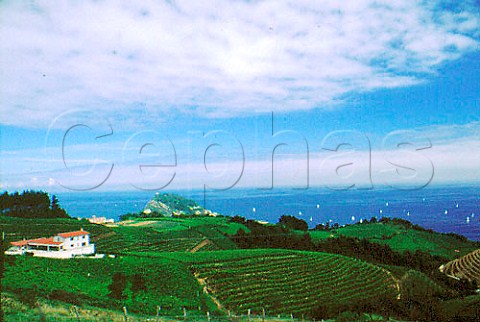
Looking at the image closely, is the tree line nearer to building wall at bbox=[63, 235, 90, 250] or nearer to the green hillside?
building wall at bbox=[63, 235, 90, 250]

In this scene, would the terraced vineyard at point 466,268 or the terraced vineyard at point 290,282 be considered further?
the terraced vineyard at point 466,268

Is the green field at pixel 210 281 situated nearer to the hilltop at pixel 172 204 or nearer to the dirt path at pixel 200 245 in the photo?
the dirt path at pixel 200 245

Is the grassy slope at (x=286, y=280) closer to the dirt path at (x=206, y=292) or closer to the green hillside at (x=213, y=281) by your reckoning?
the green hillside at (x=213, y=281)

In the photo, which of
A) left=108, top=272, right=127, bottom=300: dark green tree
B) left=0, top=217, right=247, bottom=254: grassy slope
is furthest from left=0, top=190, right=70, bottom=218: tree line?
left=108, top=272, right=127, bottom=300: dark green tree

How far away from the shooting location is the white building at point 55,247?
29344mm

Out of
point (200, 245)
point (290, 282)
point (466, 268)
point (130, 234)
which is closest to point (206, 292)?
point (290, 282)

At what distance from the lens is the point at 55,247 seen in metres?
30.1


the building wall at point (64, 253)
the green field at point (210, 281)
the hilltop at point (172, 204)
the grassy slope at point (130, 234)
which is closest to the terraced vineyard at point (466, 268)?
the green field at point (210, 281)

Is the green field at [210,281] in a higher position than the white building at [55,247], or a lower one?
lower

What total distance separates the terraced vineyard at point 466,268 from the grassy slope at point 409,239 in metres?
21.4

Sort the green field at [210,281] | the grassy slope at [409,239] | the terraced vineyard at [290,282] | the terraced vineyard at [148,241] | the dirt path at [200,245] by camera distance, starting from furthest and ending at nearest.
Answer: the grassy slope at [409,239], the dirt path at [200,245], the terraced vineyard at [148,241], the terraced vineyard at [290,282], the green field at [210,281]

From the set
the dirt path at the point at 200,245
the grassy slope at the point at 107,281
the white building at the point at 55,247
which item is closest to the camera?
the grassy slope at the point at 107,281

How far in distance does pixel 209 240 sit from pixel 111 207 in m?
48.6

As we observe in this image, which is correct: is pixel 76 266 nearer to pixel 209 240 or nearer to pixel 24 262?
pixel 24 262
